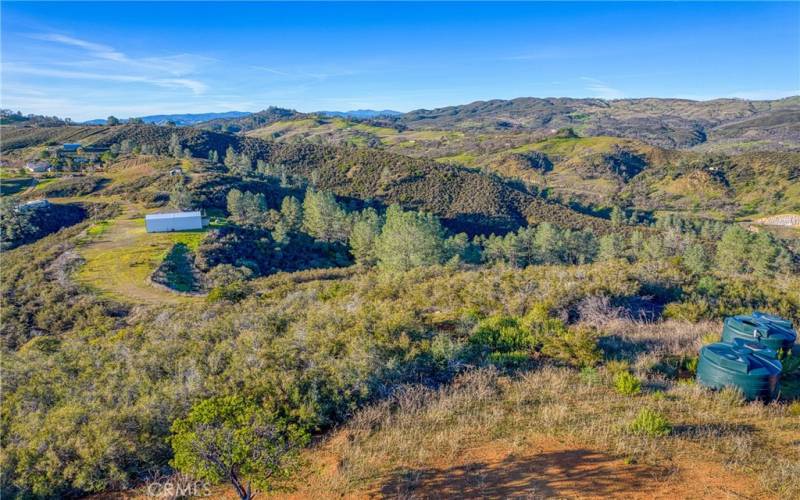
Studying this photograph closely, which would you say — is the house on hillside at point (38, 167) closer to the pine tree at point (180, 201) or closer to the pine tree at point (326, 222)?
the pine tree at point (180, 201)

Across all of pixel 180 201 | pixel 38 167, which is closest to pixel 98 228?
pixel 180 201

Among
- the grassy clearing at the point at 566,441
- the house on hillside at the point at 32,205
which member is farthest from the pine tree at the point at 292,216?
the grassy clearing at the point at 566,441

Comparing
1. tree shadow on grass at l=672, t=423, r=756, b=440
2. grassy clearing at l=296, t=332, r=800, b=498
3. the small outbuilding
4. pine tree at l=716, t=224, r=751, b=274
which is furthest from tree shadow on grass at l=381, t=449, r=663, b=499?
the small outbuilding

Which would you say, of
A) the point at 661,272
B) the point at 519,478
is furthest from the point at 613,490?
the point at 661,272

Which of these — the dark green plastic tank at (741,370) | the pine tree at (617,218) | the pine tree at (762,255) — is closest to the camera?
the dark green plastic tank at (741,370)

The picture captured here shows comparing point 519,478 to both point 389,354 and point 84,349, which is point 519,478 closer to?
point 389,354
